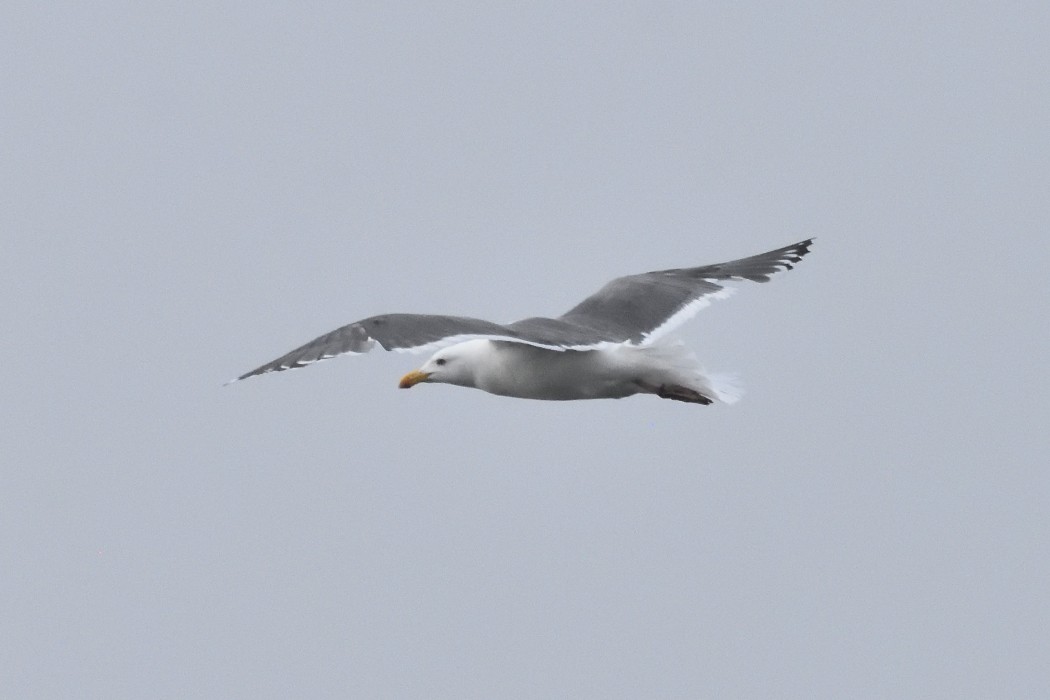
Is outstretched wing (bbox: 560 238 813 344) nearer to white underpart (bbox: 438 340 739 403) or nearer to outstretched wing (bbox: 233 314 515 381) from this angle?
white underpart (bbox: 438 340 739 403)

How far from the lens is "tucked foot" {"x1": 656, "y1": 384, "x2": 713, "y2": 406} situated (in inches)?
460

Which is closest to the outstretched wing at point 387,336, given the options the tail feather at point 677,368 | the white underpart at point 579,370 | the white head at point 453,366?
the white underpart at point 579,370

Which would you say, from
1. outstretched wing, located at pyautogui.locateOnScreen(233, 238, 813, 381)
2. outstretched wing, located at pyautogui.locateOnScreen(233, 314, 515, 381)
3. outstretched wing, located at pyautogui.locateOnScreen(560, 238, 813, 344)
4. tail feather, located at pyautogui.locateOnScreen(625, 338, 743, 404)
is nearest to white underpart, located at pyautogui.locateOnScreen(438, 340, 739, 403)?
tail feather, located at pyautogui.locateOnScreen(625, 338, 743, 404)

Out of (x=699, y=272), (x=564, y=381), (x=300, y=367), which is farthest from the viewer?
(x=699, y=272)

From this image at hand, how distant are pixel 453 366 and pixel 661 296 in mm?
1811

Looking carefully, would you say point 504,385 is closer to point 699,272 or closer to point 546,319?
point 546,319

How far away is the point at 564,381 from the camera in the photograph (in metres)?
11.4

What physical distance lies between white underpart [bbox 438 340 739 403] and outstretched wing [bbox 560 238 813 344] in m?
0.33

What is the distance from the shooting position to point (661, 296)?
1271 centimetres

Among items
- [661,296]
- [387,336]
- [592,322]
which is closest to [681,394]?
[592,322]

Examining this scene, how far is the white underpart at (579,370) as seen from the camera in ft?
37.2

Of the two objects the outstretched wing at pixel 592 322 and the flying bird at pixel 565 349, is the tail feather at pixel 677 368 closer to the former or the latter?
the flying bird at pixel 565 349

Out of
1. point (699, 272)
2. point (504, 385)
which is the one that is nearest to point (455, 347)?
point (504, 385)

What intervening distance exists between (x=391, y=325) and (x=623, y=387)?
6.47 feet
